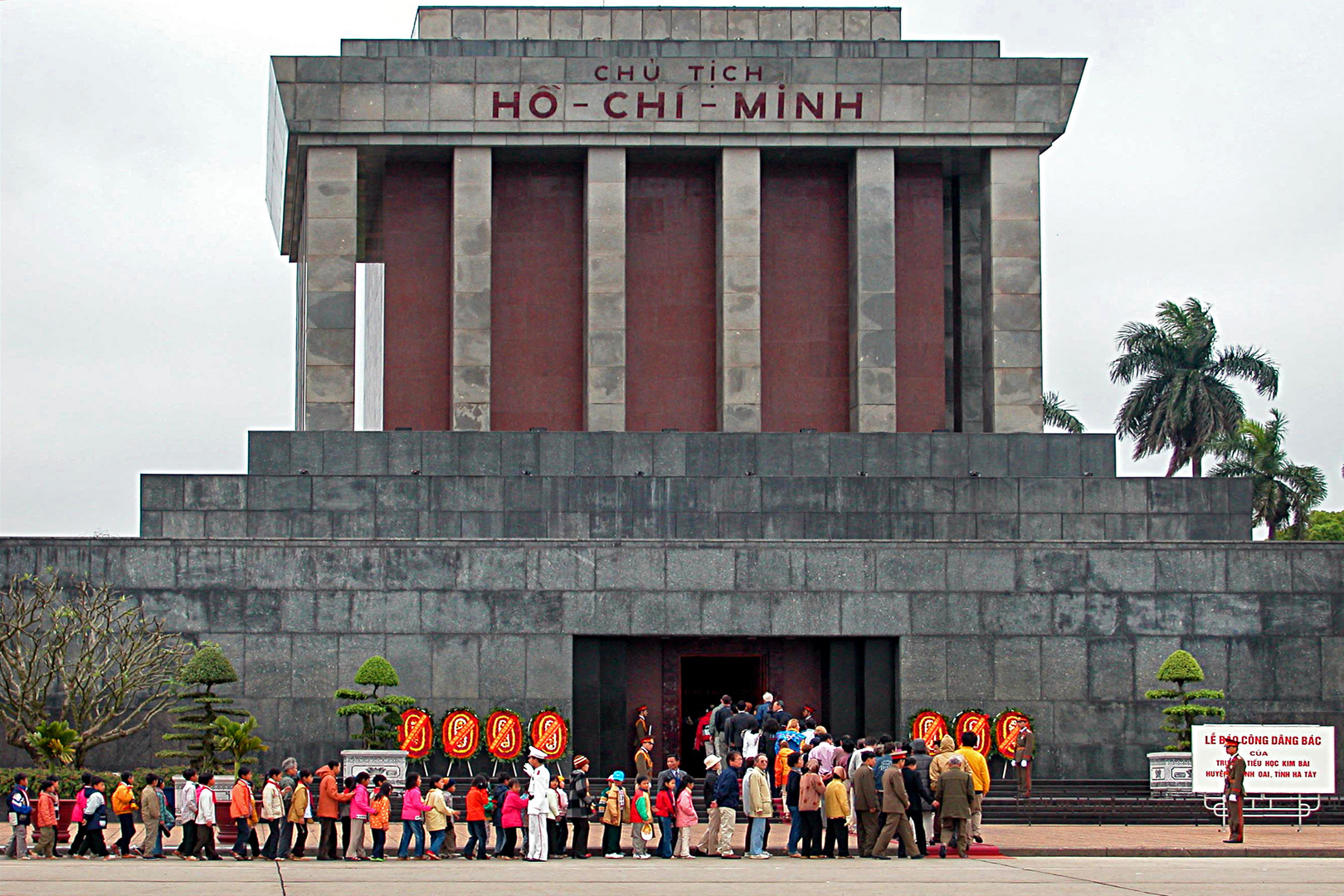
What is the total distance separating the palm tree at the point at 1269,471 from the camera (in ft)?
228

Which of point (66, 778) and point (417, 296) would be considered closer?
Answer: point (66, 778)

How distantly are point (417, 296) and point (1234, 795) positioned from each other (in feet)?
65.4

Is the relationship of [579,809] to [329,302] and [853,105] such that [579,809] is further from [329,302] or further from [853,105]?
[853,105]

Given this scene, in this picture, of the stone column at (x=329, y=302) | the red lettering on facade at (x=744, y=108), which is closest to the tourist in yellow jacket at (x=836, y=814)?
the stone column at (x=329, y=302)

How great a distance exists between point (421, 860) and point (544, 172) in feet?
62.1

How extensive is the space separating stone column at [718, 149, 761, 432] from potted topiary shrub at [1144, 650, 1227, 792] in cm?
1018

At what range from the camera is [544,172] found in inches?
1613

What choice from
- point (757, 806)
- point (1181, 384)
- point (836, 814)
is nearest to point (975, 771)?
point (836, 814)

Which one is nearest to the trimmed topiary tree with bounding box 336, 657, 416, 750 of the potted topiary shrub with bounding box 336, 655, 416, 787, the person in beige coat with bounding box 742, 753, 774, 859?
the potted topiary shrub with bounding box 336, 655, 416, 787

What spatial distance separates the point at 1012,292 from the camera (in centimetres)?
3950

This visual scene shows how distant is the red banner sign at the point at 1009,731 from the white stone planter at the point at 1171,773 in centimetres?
209

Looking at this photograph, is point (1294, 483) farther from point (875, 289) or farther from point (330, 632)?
point (330, 632)

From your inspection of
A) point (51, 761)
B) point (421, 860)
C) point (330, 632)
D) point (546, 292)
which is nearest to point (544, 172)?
point (546, 292)

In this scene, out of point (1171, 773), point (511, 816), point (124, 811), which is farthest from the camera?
point (1171, 773)
